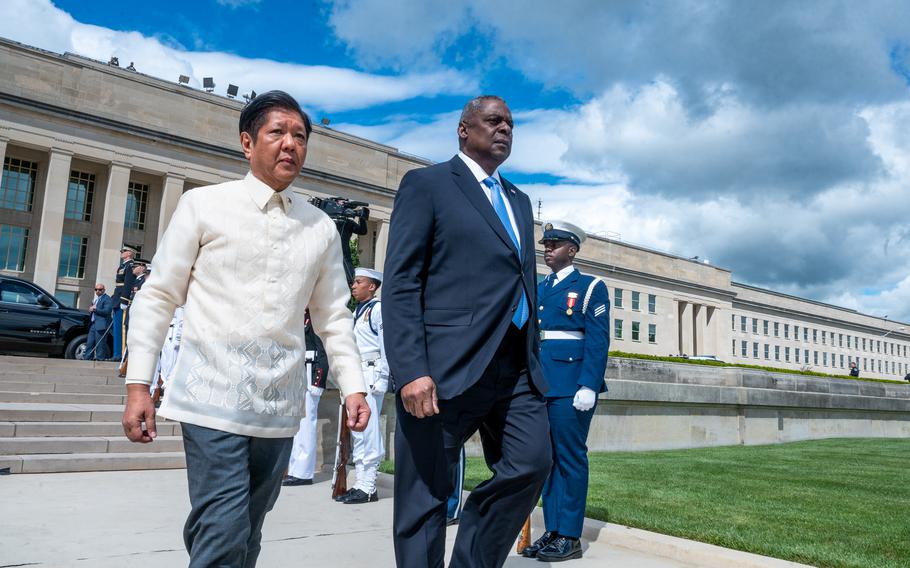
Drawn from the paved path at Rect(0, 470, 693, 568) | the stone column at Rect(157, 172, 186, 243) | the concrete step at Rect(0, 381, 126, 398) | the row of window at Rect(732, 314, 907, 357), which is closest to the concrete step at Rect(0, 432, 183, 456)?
the paved path at Rect(0, 470, 693, 568)

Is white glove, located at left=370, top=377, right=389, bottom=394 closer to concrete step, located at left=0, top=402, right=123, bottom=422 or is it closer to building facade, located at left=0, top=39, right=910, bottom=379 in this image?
concrete step, located at left=0, top=402, right=123, bottom=422

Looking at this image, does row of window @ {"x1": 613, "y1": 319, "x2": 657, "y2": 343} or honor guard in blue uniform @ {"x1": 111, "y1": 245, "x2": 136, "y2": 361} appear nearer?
honor guard in blue uniform @ {"x1": 111, "y1": 245, "x2": 136, "y2": 361}

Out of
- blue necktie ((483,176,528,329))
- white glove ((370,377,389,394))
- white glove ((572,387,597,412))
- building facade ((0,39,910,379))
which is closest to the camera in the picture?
blue necktie ((483,176,528,329))

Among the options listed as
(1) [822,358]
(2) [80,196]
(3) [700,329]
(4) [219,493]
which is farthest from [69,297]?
(1) [822,358]

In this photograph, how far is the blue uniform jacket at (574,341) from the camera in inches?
209

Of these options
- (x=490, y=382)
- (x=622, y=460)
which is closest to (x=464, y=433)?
(x=490, y=382)

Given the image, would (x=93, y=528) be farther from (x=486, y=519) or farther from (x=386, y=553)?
(x=486, y=519)

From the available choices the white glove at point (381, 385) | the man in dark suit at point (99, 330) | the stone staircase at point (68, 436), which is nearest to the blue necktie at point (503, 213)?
A: the white glove at point (381, 385)

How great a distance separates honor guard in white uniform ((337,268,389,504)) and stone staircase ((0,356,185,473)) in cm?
311

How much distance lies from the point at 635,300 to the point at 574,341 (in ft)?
244

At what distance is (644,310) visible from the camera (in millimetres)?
78188

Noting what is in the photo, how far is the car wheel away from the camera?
1750cm

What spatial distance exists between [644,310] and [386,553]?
76066mm

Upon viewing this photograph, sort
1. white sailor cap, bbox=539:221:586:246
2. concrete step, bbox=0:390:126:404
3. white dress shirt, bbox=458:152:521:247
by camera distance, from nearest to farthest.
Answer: white dress shirt, bbox=458:152:521:247
white sailor cap, bbox=539:221:586:246
concrete step, bbox=0:390:126:404
